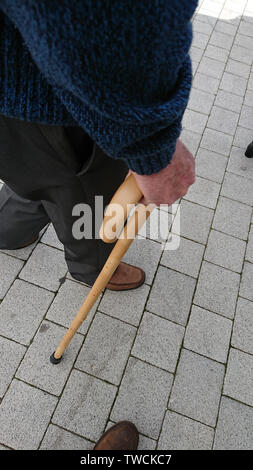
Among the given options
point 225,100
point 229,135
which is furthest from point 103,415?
point 225,100

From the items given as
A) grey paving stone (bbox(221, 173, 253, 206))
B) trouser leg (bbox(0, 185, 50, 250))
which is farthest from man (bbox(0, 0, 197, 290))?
grey paving stone (bbox(221, 173, 253, 206))

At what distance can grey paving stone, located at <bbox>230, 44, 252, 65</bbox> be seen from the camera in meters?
3.98

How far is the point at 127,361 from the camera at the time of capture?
1.97 metres

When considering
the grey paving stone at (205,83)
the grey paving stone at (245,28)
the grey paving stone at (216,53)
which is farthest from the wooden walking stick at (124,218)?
the grey paving stone at (245,28)

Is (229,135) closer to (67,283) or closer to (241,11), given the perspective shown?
(67,283)

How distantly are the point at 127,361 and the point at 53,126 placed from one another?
139 centimetres

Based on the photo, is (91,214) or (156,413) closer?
(91,214)

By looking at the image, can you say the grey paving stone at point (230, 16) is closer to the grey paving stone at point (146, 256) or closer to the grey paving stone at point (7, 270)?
the grey paving stone at point (146, 256)

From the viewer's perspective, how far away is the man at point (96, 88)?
659 mm

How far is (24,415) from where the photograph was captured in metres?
1.77

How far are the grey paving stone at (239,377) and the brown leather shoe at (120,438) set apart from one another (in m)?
0.57

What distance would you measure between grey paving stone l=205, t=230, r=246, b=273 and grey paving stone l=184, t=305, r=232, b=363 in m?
0.39

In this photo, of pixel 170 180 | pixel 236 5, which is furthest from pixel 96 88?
pixel 236 5
